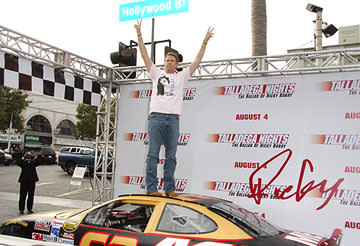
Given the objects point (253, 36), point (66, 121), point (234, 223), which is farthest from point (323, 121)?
point (66, 121)

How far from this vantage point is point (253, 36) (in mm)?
8562

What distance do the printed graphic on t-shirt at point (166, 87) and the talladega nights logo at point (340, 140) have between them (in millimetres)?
3279

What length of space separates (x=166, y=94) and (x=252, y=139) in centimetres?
297

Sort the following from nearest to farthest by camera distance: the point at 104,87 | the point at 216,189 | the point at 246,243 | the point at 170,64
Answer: the point at 246,243 < the point at 170,64 < the point at 216,189 < the point at 104,87

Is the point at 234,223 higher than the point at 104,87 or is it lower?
lower

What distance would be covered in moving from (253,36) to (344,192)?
4.52 metres

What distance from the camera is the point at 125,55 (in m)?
7.43

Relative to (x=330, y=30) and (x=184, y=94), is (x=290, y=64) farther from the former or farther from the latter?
(x=330, y=30)

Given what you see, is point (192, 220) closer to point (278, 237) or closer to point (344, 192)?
point (278, 237)

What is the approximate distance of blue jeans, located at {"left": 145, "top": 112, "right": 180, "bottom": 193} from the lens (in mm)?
3998

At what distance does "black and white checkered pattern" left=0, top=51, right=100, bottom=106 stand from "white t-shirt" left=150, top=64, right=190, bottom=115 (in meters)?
3.28

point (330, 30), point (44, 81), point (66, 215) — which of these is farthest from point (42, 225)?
point (330, 30)

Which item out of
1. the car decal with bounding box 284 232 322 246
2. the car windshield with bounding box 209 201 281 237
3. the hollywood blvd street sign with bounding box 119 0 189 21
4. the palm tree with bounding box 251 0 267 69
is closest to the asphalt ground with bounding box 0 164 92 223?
the hollywood blvd street sign with bounding box 119 0 189 21

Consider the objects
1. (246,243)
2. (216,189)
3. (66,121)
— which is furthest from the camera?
(66,121)
